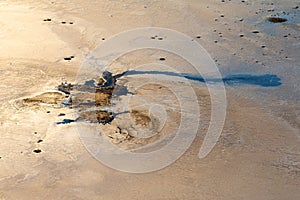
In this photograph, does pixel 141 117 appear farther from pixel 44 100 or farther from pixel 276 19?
pixel 276 19

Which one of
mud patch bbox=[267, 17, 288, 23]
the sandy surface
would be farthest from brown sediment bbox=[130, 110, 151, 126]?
mud patch bbox=[267, 17, 288, 23]

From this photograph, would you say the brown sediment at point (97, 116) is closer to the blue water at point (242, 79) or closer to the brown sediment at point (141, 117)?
the brown sediment at point (141, 117)

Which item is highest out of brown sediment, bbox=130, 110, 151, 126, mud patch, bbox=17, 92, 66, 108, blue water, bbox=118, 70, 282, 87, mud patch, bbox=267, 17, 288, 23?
mud patch, bbox=267, 17, 288, 23

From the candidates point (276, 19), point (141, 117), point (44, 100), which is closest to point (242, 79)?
point (141, 117)

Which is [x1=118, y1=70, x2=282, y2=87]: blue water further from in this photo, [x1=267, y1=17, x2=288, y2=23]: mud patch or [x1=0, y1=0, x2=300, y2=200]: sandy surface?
[x1=267, y1=17, x2=288, y2=23]: mud patch

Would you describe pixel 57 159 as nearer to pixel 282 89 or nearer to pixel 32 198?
pixel 32 198

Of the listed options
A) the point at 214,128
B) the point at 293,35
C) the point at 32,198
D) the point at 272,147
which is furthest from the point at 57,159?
the point at 293,35

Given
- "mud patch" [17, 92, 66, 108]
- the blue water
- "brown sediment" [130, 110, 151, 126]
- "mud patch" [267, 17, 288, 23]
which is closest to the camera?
"brown sediment" [130, 110, 151, 126]

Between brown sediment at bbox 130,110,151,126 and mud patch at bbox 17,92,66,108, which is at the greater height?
mud patch at bbox 17,92,66,108

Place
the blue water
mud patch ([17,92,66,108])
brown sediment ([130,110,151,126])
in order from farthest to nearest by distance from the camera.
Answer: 1. the blue water
2. mud patch ([17,92,66,108])
3. brown sediment ([130,110,151,126])

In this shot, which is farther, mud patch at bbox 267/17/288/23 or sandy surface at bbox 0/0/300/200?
mud patch at bbox 267/17/288/23
